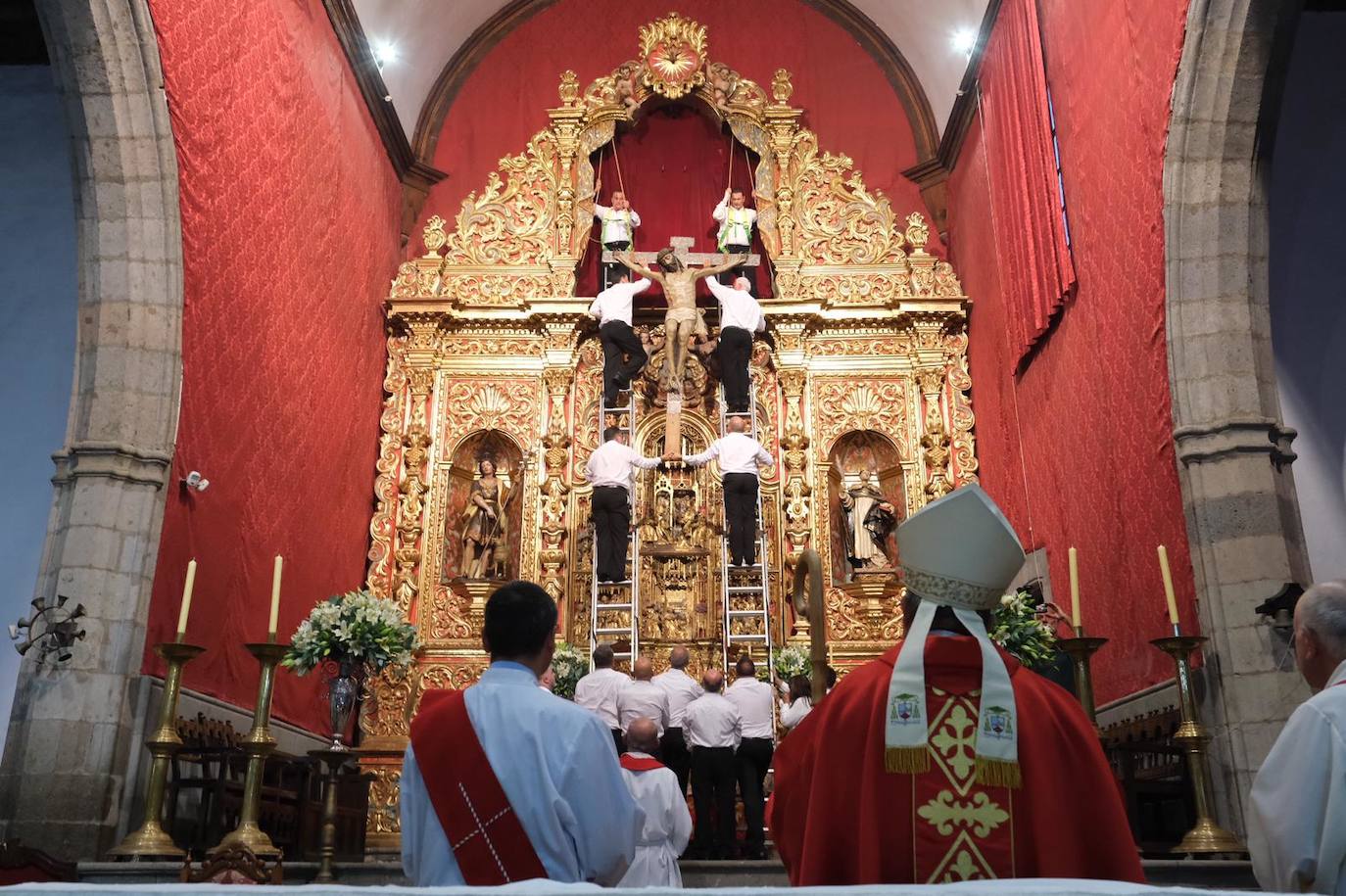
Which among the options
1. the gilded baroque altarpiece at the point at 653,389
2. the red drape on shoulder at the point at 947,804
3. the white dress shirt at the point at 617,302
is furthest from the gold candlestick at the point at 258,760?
the white dress shirt at the point at 617,302

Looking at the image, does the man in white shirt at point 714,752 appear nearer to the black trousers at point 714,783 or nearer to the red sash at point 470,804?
the black trousers at point 714,783

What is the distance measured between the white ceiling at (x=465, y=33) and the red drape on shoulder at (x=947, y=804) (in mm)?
11285

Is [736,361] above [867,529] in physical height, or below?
above

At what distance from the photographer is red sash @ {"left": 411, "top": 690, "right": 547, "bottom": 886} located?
119 inches

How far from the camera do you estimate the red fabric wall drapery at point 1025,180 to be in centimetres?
1008

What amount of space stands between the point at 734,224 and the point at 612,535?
4211 mm

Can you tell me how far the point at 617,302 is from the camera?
1277 centimetres

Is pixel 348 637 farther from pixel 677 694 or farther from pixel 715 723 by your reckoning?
pixel 715 723

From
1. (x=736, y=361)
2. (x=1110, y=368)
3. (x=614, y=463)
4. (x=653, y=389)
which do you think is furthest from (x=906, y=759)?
(x=653, y=389)

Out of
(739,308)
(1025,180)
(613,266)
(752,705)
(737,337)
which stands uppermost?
(613,266)

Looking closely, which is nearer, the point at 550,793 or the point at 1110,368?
the point at 550,793

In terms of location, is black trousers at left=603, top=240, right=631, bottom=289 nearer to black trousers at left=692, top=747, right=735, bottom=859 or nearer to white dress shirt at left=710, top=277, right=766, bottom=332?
white dress shirt at left=710, top=277, right=766, bottom=332

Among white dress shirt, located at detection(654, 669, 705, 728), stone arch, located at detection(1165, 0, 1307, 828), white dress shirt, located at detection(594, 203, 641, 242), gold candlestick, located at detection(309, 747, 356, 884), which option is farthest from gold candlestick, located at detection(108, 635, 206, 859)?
white dress shirt, located at detection(594, 203, 641, 242)

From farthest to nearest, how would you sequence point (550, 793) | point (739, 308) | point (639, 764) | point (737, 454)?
point (739, 308)
point (737, 454)
point (639, 764)
point (550, 793)
